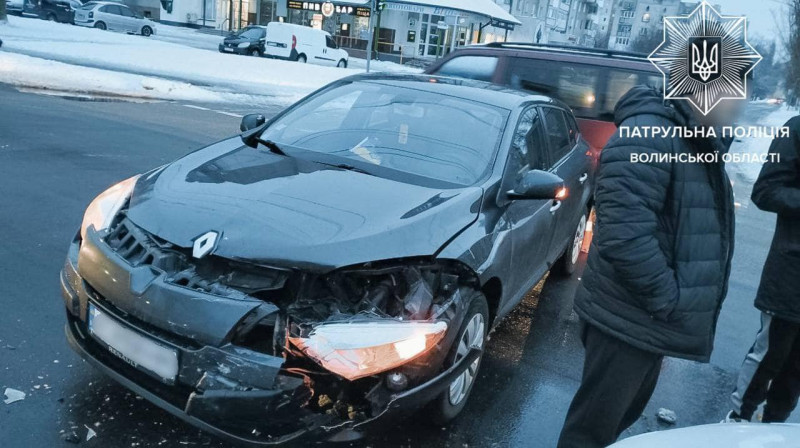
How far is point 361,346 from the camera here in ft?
7.70

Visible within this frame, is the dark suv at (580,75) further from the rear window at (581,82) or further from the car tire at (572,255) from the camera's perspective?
the car tire at (572,255)

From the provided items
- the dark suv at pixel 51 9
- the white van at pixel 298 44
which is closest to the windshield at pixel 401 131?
the white van at pixel 298 44

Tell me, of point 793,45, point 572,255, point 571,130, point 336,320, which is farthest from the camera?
point 793,45

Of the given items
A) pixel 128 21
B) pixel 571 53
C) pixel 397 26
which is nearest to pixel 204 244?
pixel 571 53

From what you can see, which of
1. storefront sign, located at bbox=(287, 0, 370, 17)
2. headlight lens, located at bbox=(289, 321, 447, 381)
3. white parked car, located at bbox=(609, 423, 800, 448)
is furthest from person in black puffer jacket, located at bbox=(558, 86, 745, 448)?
storefront sign, located at bbox=(287, 0, 370, 17)

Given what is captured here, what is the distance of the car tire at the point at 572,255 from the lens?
17.8 feet

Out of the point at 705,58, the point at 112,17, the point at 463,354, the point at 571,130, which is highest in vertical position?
the point at 705,58

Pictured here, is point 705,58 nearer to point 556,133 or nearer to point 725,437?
point 725,437

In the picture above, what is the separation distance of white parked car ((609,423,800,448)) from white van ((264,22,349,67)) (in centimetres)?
2786

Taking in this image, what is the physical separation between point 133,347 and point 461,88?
2721 millimetres

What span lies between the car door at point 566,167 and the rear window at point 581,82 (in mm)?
1850

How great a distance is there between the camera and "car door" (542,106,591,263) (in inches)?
177

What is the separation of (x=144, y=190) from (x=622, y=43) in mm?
112337

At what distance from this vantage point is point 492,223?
3.21m
